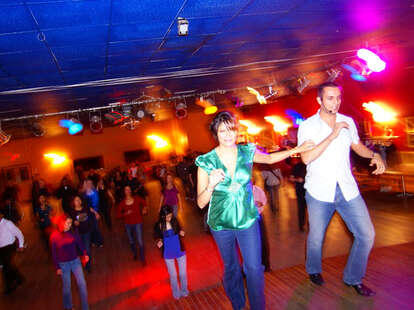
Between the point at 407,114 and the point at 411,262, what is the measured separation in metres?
6.55

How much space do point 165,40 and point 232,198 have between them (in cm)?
296

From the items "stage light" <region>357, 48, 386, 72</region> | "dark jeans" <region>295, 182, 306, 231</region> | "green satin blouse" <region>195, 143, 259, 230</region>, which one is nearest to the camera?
"green satin blouse" <region>195, 143, 259, 230</region>

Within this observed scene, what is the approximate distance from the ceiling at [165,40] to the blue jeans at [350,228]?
2.27 m

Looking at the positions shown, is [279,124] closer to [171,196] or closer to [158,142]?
[171,196]

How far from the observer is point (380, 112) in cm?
909

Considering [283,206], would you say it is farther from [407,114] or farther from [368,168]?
[407,114]

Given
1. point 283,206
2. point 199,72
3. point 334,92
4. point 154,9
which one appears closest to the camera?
point 334,92

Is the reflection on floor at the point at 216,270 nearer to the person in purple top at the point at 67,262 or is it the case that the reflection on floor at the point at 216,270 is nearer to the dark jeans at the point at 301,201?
the dark jeans at the point at 301,201

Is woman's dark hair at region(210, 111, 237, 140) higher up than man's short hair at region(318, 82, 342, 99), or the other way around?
man's short hair at region(318, 82, 342, 99)

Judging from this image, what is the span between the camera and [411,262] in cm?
306

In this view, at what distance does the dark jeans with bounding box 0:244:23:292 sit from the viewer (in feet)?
Answer: 19.5

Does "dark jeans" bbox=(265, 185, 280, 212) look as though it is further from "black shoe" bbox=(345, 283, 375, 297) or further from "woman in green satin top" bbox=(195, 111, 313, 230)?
"woman in green satin top" bbox=(195, 111, 313, 230)

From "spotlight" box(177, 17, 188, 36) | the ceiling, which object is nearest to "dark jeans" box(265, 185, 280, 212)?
the ceiling

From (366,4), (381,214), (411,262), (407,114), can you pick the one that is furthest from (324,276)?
(407,114)
